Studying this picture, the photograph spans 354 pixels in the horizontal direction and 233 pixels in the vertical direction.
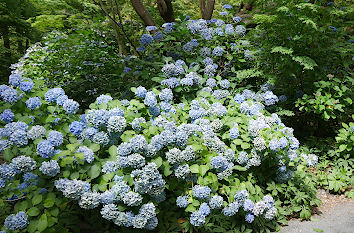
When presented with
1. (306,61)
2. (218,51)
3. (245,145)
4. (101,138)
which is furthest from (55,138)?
(306,61)

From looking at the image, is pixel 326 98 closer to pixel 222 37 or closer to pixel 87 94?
pixel 222 37

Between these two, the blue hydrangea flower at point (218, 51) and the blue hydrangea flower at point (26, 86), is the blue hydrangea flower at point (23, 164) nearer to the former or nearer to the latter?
the blue hydrangea flower at point (26, 86)

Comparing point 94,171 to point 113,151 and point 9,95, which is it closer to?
point 113,151

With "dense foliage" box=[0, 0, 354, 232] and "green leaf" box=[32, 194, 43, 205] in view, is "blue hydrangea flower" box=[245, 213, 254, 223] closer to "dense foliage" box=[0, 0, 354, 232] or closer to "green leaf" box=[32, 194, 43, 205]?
"dense foliage" box=[0, 0, 354, 232]

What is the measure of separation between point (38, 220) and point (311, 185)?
2677 millimetres

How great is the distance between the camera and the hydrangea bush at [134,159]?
1.95 metres

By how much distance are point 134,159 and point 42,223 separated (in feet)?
2.39

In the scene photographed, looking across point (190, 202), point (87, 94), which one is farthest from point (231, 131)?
point (87, 94)

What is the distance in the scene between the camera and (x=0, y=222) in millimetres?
2016

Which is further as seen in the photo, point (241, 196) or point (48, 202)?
point (241, 196)

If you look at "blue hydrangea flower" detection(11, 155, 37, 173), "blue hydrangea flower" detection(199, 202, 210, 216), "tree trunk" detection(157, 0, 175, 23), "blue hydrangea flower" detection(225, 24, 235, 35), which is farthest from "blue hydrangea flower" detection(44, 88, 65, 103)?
"tree trunk" detection(157, 0, 175, 23)

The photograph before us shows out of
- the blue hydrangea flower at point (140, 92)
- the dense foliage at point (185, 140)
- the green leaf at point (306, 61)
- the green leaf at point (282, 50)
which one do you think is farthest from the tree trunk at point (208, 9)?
the blue hydrangea flower at point (140, 92)

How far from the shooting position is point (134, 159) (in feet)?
6.57

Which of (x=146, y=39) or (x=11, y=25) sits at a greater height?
(x=146, y=39)
